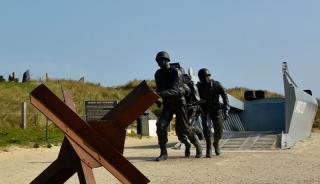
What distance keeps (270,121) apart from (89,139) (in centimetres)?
1798

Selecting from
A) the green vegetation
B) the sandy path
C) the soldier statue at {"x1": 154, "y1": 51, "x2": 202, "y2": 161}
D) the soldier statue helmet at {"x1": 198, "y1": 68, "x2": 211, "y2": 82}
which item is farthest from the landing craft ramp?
the green vegetation

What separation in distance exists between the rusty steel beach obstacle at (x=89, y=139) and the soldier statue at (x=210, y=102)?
7342 mm

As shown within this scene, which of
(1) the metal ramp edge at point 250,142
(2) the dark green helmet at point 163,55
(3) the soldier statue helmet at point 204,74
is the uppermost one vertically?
(2) the dark green helmet at point 163,55

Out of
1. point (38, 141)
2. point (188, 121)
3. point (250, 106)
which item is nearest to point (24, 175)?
point (188, 121)

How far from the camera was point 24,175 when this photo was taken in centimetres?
942

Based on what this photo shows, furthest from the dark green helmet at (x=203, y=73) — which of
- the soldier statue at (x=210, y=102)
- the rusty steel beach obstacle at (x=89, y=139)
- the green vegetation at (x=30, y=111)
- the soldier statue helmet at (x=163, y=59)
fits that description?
the rusty steel beach obstacle at (x=89, y=139)

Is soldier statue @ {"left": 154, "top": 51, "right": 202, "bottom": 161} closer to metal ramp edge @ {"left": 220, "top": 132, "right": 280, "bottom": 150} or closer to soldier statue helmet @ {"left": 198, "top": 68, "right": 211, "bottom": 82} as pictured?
soldier statue helmet @ {"left": 198, "top": 68, "right": 211, "bottom": 82}

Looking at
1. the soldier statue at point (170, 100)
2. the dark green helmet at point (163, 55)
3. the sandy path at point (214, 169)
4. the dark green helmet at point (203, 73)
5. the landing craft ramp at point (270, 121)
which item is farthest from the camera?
the landing craft ramp at point (270, 121)

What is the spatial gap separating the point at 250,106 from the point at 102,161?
706 inches

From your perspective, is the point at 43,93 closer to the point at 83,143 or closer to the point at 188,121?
the point at 83,143

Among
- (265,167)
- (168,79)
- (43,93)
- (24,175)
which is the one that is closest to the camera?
(43,93)

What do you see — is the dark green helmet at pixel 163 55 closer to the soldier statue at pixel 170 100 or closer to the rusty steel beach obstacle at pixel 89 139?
the soldier statue at pixel 170 100

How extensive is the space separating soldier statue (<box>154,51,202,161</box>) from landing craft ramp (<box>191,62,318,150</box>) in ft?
13.6

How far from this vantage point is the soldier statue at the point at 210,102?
42.0ft
